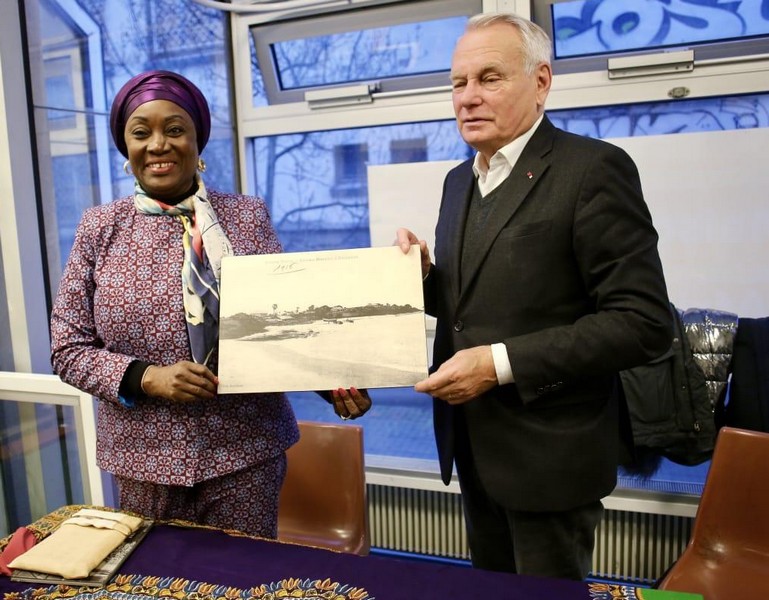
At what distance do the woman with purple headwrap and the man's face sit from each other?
1.94ft

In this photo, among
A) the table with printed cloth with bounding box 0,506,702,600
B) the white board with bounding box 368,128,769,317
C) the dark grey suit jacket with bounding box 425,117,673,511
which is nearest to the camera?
the table with printed cloth with bounding box 0,506,702,600

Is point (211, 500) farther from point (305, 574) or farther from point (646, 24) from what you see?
point (646, 24)

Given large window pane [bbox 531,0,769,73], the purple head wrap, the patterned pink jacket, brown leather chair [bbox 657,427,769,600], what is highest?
large window pane [bbox 531,0,769,73]

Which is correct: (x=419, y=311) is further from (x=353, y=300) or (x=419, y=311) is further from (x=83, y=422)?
(x=83, y=422)

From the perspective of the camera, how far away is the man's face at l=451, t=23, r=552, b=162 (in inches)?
48.2

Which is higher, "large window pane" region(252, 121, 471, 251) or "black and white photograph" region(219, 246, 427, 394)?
"large window pane" region(252, 121, 471, 251)

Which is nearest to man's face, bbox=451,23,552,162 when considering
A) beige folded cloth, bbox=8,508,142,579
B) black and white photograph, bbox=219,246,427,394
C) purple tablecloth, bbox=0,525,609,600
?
black and white photograph, bbox=219,246,427,394

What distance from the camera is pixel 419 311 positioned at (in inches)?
49.7

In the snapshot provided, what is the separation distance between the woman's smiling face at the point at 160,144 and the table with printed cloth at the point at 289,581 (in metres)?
0.77

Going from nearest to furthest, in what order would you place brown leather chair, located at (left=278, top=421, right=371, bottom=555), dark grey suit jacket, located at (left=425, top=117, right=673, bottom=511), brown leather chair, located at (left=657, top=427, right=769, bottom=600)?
1. dark grey suit jacket, located at (left=425, top=117, right=673, bottom=511)
2. brown leather chair, located at (left=657, top=427, right=769, bottom=600)
3. brown leather chair, located at (left=278, top=421, right=371, bottom=555)

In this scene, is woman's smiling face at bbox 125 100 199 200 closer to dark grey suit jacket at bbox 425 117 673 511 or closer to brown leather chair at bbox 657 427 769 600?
dark grey suit jacket at bbox 425 117 673 511

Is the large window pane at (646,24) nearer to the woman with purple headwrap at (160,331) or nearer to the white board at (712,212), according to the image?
the white board at (712,212)

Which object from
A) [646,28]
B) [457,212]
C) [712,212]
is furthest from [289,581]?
[646,28]

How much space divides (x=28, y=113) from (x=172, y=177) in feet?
3.70
